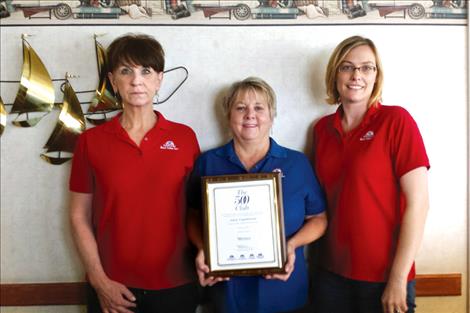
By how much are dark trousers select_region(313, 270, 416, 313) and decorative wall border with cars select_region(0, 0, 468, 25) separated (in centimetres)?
112

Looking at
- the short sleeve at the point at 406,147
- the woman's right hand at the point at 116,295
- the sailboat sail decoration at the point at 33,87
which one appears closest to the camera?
the short sleeve at the point at 406,147

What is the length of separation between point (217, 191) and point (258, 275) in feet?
1.11

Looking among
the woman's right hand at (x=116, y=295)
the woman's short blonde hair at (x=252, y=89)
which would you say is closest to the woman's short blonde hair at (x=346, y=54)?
the woman's short blonde hair at (x=252, y=89)

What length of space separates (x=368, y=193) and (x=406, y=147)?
0.70 feet

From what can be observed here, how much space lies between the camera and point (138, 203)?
1639mm

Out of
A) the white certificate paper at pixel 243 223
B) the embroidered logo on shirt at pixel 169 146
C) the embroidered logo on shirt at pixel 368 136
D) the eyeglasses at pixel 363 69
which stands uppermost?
the eyeglasses at pixel 363 69

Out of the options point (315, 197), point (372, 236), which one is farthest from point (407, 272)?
point (315, 197)

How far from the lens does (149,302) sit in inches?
64.8

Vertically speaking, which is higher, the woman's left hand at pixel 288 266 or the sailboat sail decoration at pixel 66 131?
the sailboat sail decoration at pixel 66 131

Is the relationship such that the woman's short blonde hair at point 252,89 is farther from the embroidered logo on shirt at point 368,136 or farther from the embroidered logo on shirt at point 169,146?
the embroidered logo on shirt at point 368,136

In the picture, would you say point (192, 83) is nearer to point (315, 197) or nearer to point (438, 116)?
point (315, 197)

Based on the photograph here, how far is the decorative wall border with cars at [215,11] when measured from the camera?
1.93 meters

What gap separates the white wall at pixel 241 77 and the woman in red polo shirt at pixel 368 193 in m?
0.27

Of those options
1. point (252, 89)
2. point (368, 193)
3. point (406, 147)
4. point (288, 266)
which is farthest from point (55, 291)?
point (406, 147)
